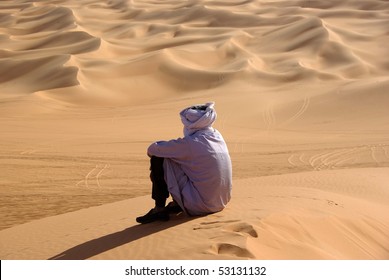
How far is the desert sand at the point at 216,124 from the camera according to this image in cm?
564

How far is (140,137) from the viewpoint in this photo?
1395 centimetres

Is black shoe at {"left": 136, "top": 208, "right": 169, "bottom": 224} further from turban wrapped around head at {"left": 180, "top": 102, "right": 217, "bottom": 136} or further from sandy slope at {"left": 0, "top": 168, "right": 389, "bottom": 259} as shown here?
turban wrapped around head at {"left": 180, "top": 102, "right": 217, "bottom": 136}

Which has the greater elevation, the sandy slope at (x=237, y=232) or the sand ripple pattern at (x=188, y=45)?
the sand ripple pattern at (x=188, y=45)

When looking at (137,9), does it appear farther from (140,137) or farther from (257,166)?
(257,166)

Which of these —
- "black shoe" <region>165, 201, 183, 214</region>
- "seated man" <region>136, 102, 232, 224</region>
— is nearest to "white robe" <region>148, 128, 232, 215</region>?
"seated man" <region>136, 102, 232, 224</region>

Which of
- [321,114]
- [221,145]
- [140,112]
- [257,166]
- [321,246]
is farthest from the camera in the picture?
[140,112]

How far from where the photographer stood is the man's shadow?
5.36m

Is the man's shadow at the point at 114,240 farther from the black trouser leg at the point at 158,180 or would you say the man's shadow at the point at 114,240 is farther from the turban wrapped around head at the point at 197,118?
the turban wrapped around head at the point at 197,118

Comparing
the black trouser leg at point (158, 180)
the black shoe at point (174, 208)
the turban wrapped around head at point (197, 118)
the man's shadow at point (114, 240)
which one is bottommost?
the man's shadow at point (114, 240)

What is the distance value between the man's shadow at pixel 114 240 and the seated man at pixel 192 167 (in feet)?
0.35

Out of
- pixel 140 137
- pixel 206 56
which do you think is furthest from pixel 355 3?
pixel 140 137

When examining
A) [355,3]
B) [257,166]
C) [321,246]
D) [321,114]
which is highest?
[355,3]

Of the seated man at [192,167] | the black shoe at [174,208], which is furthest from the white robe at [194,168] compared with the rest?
the black shoe at [174,208]

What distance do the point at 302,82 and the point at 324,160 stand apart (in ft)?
35.4
